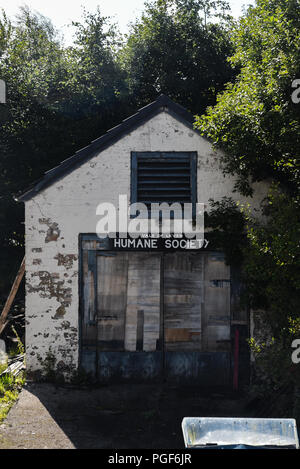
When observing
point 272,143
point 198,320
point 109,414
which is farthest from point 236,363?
point 272,143

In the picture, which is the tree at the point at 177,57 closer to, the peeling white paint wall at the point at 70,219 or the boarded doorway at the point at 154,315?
the peeling white paint wall at the point at 70,219

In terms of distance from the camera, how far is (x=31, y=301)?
9.24 metres

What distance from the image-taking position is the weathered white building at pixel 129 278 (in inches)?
362

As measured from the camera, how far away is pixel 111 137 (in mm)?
9125

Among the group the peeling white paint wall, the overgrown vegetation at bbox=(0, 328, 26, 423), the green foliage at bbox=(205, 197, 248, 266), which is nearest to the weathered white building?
the peeling white paint wall

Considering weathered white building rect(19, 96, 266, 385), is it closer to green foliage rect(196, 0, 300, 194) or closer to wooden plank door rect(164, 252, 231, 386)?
wooden plank door rect(164, 252, 231, 386)

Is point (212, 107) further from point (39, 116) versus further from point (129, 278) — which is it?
point (39, 116)

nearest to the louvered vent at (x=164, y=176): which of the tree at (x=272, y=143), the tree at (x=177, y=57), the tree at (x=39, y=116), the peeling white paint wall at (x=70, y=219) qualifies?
the peeling white paint wall at (x=70, y=219)

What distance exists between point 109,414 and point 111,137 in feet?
16.5

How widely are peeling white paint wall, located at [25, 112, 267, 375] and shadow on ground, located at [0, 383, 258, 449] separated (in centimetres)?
92

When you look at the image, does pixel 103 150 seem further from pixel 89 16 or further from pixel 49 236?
pixel 89 16
